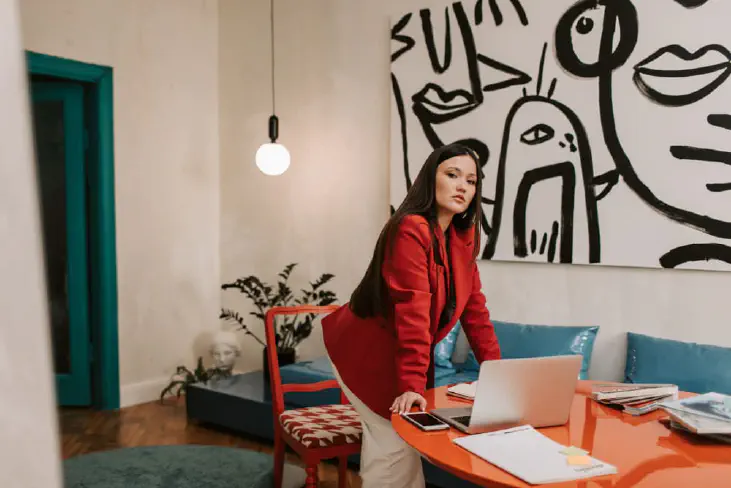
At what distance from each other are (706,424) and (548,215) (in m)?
2.15

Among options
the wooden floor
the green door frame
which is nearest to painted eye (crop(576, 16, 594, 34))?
the wooden floor

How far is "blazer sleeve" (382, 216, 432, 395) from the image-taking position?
6.23 feet

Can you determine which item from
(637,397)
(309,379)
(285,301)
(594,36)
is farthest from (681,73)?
(285,301)

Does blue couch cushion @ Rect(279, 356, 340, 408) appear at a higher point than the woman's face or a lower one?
lower

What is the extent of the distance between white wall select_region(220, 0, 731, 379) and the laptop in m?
1.88

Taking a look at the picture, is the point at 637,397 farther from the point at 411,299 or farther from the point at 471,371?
the point at 471,371

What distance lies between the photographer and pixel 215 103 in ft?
17.6

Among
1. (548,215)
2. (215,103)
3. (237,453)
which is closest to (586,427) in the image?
(548,215)

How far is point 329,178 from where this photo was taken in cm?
477

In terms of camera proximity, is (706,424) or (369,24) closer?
(706,424)

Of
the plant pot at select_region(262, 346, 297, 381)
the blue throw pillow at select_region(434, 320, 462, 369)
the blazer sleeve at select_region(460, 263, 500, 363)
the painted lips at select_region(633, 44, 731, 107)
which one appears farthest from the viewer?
the plant pot at select_region(262, 346, 297, 381)

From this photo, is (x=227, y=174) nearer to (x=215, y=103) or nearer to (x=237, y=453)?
(x=215, y=103)

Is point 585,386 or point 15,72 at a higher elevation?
point 15,72

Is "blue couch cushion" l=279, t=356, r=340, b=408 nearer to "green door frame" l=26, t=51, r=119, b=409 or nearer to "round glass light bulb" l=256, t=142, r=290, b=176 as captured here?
"round glass light bulb" l=256, t=142, r=290, b=176
